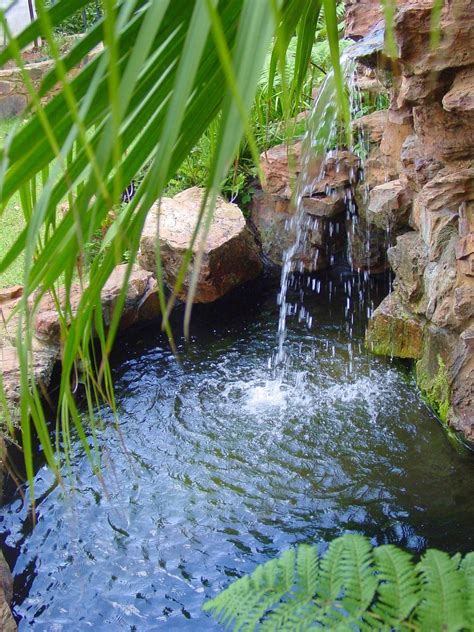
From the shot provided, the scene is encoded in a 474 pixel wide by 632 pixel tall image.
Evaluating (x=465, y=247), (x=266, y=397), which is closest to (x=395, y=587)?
(x=465, y=247)

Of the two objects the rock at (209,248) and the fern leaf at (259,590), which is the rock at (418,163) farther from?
the fern leaf at (259,590)

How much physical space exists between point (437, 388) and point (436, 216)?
1190 millimetres

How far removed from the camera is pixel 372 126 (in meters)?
6.37

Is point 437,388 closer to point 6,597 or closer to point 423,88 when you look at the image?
point 423,88

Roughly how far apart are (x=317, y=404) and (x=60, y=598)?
7.52ft

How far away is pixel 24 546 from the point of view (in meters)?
3.68

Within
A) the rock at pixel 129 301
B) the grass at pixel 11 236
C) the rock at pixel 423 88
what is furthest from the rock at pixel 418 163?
the grass at pixel 11 236

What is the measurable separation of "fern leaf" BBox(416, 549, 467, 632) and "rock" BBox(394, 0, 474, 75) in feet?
8.49

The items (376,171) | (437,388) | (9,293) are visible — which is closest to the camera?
(437,388)

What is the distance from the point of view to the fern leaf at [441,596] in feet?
3.96

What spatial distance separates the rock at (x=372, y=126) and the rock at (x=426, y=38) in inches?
105

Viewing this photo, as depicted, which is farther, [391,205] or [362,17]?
[391,205]

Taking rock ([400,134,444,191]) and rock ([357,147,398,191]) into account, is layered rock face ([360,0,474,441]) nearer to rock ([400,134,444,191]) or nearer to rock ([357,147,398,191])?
rock ([400,134,444,191])

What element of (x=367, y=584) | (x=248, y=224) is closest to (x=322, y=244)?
(x=248, y=224)
